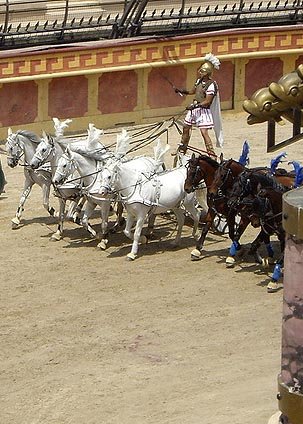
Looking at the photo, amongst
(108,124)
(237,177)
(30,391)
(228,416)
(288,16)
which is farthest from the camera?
(288,16)

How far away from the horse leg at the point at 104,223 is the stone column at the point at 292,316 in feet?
27.9

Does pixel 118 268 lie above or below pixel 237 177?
below

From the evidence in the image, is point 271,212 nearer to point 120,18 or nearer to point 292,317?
point 292,317

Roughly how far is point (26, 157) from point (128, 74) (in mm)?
6609

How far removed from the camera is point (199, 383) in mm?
13898

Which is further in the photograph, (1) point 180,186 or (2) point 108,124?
(2) point 108,124

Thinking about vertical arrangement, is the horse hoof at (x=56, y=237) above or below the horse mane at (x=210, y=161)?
below

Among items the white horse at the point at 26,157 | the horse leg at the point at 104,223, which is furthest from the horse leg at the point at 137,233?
the white horse at the point at 26,157

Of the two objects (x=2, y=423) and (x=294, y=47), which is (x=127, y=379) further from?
(x=294, y=47)

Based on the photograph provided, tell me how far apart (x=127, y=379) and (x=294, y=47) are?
14.0 metres

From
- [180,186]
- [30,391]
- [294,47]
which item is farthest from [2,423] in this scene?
[294,47]

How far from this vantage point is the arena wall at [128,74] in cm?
2439

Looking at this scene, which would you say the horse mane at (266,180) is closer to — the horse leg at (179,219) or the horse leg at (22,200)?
the horse leg at (179,219)

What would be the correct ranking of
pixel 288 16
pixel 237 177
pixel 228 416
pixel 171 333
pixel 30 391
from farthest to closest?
pixel 288 16 → pixel 237 177 → pixel 171 333 → pixel 30 391 → pixel 228 416
